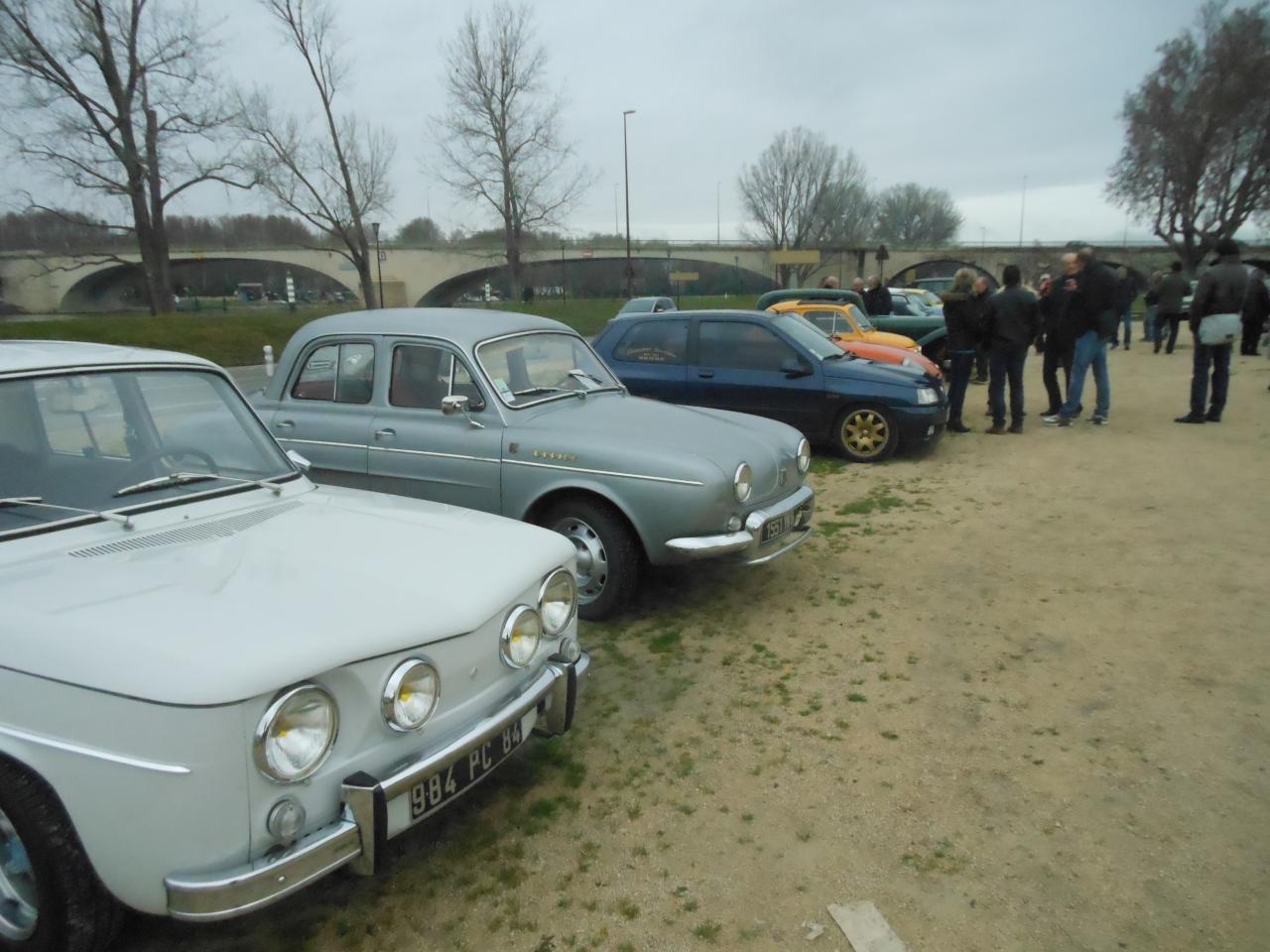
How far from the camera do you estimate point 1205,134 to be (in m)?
46.8

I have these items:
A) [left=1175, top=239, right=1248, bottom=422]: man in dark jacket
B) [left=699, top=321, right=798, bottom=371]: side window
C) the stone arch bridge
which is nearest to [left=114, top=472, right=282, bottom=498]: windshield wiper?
[left=699, top=321, right=798, bottom=371]: side window

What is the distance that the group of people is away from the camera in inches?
343

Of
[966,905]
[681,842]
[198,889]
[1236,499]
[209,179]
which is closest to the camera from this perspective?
[198,889]

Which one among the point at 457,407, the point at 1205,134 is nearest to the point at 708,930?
the point at 457,407

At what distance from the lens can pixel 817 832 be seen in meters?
2.82

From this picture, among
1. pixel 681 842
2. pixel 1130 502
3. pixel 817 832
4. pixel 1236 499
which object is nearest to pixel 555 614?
pixel 681 842

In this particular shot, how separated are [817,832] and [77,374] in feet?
9.96

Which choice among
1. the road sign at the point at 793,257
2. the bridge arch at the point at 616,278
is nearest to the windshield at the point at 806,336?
the road sign at the point at 793,257

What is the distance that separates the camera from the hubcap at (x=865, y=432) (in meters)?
8.60

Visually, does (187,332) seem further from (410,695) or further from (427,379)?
(410,695)

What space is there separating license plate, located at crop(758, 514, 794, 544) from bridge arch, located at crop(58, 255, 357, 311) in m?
Answer: 59.8

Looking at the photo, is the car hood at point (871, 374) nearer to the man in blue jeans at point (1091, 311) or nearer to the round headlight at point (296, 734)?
the man in blue jeans at point (1091, 311)

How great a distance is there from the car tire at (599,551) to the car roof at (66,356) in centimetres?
198

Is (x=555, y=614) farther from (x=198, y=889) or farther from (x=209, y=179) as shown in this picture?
(x=209, y=179)
